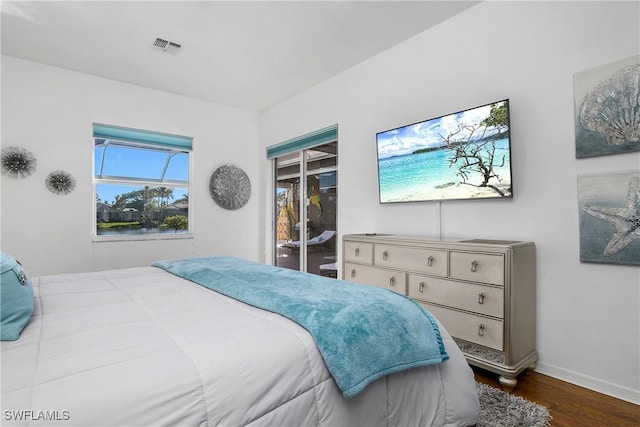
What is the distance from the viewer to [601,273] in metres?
1.95

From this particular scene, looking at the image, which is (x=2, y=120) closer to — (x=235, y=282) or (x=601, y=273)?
(x=235, y=282)

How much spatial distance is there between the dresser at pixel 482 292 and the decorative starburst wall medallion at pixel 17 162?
364 centimetres

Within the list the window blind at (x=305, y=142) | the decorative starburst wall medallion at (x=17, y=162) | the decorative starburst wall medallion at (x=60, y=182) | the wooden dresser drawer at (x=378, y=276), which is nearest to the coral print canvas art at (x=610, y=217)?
the wooden dresser drawer at (x=378, y=276)

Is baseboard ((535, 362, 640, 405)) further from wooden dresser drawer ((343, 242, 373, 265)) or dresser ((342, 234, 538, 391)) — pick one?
wooden dresser drawer ((343, 242, 373, 265))

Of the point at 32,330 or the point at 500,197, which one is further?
the point at 500,197

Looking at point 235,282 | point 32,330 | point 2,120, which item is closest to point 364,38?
point 235,282

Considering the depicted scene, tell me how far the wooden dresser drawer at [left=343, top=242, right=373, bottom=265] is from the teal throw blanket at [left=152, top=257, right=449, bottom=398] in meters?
1.15

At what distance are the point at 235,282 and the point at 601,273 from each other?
209 centimetres

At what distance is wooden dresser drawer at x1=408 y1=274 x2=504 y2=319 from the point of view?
197cm

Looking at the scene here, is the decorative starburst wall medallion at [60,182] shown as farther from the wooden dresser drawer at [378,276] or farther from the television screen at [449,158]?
the television screen at [449,158]

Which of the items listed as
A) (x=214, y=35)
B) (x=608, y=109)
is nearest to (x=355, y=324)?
(x=608, y=109)

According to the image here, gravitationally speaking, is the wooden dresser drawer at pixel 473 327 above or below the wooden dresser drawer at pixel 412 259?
below

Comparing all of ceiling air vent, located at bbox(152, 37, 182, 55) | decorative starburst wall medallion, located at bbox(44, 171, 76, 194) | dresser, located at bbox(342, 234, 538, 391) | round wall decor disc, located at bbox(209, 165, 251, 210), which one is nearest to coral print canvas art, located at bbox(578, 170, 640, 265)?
dresser, located at bbox(342, 234, 538, 391)

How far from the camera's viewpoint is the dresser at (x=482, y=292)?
1930mm
